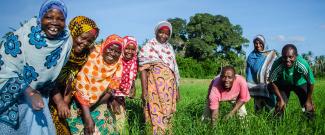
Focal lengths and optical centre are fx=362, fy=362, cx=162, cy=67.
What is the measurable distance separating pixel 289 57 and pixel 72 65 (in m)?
3.07

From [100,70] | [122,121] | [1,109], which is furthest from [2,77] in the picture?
[122,121]

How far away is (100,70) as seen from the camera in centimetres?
420

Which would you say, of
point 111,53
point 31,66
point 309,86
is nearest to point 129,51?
point 111,53

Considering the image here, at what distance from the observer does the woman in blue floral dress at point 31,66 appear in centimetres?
304

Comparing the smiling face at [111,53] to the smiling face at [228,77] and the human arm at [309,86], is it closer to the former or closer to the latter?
the smiling face at [228,77]

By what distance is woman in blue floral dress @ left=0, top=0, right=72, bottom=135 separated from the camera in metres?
3.04

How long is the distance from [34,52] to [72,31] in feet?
2.38

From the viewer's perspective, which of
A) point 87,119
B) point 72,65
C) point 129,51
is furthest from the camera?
point 129,51

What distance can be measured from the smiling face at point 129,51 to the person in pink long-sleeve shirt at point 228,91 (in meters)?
1.29

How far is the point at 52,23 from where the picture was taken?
126 inches

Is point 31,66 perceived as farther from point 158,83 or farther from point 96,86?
point 158,83

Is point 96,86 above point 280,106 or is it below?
above

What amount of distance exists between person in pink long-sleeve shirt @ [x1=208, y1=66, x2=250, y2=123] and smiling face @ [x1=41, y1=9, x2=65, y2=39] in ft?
8.48

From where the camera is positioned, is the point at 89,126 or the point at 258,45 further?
the point at 258,45
